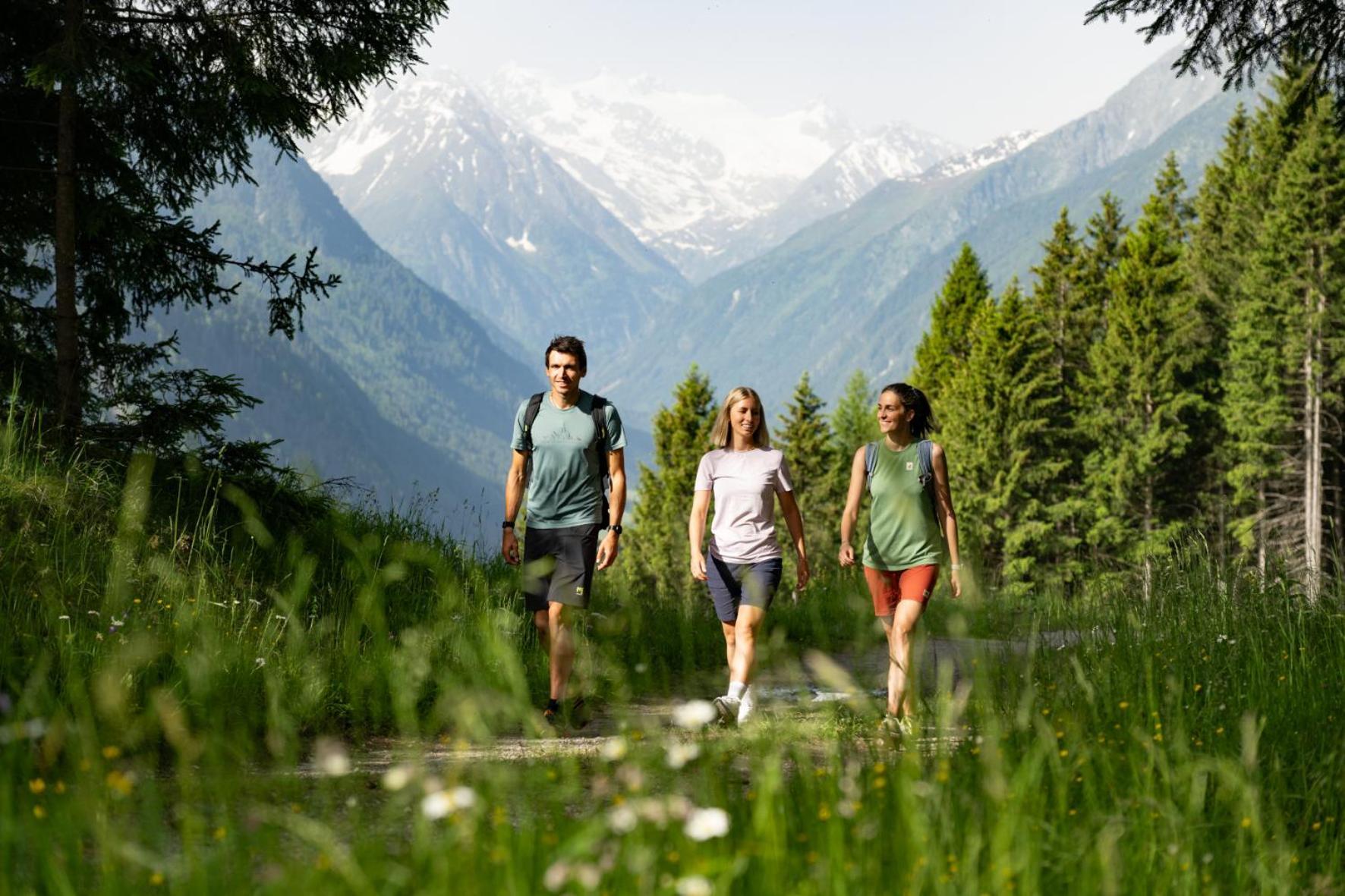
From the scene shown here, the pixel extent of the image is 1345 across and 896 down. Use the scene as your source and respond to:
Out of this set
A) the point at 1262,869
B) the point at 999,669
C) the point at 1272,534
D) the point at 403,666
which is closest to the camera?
the point at 1262,869

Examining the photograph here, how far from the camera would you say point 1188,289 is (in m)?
41.9

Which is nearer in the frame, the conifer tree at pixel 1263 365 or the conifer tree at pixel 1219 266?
the conifer tree at pixel 1263 365

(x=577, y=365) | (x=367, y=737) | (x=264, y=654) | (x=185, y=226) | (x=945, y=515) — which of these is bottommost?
(x=367, y=737)

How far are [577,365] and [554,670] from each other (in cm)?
164

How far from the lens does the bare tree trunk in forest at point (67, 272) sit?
25.1 ft

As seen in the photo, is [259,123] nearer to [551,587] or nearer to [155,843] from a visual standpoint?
[551,587]

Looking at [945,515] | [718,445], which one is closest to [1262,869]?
[945,515]

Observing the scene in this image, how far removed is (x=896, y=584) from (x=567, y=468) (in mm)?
1950

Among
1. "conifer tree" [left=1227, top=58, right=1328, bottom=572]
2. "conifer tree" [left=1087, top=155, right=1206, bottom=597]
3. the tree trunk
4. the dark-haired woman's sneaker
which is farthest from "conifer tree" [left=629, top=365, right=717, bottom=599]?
the dark-haired woman's sneaker

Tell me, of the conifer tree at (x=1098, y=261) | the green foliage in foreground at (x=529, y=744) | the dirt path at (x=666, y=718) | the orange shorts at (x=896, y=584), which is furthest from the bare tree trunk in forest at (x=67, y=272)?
the conifer tree at (x=1098, y=261)

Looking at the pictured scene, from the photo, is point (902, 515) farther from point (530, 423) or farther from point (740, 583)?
point (530, 423)

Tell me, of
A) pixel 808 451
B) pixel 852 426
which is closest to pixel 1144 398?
pixel 808 451

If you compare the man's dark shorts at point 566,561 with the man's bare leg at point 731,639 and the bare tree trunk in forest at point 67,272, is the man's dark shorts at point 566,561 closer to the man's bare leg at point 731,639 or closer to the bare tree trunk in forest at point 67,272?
the man's bare leg at point 731,639

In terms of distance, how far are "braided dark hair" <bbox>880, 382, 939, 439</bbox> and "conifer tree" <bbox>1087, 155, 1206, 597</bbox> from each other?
3472 cm
